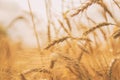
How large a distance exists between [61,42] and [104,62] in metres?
0.36

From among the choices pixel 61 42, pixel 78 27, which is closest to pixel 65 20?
pixel 78 27

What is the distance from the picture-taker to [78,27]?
2.22 metres

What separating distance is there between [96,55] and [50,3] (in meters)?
0.47

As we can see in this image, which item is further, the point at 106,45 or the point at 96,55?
the point at 106,45

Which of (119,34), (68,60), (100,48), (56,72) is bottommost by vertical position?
(100,48)

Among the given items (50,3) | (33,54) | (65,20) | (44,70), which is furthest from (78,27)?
(44,70)

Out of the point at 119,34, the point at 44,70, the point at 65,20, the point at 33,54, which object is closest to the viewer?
the point at 119,34

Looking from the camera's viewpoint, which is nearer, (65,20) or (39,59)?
(39,59)

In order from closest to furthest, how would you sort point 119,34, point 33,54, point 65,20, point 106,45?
point 119,34 < point 33,54 < point 65,20 < point 106,45

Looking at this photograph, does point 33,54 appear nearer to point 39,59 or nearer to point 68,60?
point 39,59

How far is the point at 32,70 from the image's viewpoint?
5.36 ft

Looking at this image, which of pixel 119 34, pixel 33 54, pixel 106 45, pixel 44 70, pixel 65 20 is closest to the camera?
pixel 119 34

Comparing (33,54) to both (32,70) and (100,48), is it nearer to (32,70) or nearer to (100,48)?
(32,70)

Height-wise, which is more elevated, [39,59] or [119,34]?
[119,34]
